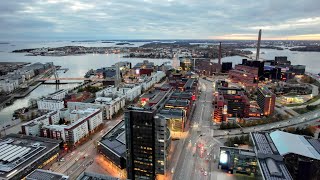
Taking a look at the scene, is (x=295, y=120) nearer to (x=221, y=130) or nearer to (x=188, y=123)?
(x=221, y=130)

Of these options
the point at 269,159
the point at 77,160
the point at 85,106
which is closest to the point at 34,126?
the point at 77,160

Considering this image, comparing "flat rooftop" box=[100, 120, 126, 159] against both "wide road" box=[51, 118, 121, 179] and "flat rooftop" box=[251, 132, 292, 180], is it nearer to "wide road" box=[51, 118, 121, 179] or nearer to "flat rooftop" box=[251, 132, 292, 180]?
"wide road" box=[51, 118, 121, 179]

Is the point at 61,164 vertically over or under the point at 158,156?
under

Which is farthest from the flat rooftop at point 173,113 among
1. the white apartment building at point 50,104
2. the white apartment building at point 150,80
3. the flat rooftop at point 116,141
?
the white apartment building at point 150,80

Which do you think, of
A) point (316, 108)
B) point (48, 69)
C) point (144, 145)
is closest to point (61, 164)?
point (144, 145)

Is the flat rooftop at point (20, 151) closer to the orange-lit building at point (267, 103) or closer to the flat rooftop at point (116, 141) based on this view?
the flat rooftop at point (116, 141)

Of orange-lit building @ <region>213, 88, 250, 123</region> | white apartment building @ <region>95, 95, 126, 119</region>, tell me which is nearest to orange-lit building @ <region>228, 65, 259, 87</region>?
orange-lit building @ <region>213, 88, 250, 123</region>

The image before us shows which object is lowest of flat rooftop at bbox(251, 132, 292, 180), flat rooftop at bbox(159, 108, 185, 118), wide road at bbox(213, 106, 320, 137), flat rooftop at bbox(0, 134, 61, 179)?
wide road at bbox(213, 106, 320, 137)
